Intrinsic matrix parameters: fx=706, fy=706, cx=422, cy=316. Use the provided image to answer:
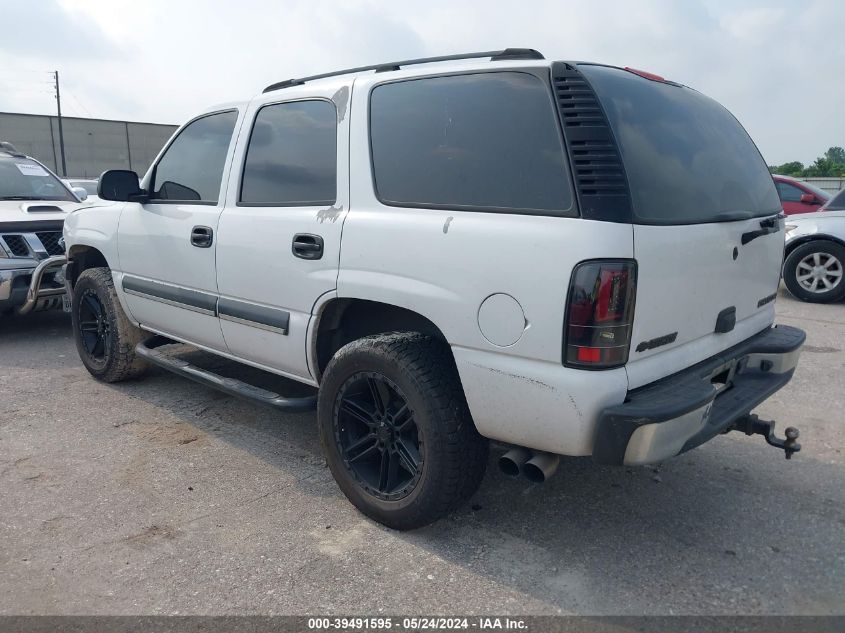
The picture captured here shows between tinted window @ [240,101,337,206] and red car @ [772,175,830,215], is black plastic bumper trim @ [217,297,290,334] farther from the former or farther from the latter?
red car @ [772,175,830,215]

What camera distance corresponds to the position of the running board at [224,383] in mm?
3438

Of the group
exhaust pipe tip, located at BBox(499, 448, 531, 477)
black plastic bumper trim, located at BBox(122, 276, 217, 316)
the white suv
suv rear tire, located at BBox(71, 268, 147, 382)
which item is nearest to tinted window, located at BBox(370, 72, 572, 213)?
the white suv

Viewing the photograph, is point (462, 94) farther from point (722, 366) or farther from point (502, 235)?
point (722, 366)

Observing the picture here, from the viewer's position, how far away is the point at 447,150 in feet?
9.43

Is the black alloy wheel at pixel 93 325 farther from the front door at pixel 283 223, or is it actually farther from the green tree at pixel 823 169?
the green tree at pixel 823 169

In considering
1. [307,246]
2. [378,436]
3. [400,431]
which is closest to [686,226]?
[400,431]

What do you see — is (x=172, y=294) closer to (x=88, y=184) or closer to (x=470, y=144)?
(x=470, y=144)

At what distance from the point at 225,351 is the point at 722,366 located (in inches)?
101

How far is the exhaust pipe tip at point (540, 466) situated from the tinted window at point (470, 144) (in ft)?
3.01

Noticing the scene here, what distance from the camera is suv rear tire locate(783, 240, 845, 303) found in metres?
8.11

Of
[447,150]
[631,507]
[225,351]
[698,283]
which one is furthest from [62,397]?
[698,283]

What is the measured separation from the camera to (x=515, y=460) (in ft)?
8.71

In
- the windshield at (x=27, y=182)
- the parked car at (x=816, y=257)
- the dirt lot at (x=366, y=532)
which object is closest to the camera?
the dirt lot at (x=366, y=532)

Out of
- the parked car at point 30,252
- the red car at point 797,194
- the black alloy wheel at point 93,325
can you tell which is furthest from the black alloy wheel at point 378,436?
the red car at point 797,194
